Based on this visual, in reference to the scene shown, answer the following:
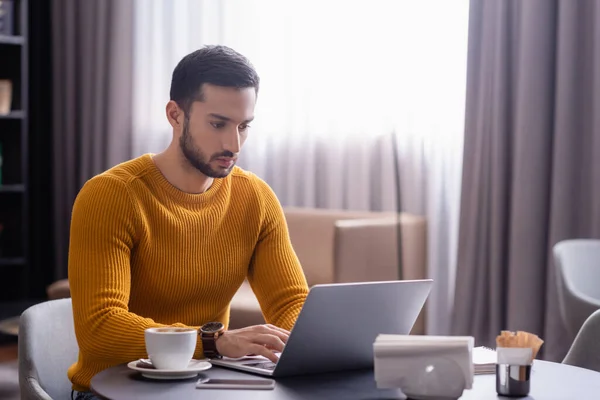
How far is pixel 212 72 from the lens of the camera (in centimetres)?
167

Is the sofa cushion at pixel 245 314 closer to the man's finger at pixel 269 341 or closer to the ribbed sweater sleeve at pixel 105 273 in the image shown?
the ribbed sweater sleeve at pixel 105 273

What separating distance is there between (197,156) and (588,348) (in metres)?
0.84

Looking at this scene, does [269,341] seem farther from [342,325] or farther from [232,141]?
[232,141]

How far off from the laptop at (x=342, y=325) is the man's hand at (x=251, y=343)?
0.01 m

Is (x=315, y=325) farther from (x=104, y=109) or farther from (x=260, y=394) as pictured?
(x=104, y=109)

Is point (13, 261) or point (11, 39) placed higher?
point (11, 39)

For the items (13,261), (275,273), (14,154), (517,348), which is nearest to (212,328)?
(275,273)

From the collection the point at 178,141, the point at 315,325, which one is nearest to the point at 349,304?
the point at 315,325

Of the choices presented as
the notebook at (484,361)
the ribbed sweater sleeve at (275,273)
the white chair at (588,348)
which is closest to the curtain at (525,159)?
the white chair at (588,348)

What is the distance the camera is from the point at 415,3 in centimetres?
370

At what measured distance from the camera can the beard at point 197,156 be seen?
5.50 feet

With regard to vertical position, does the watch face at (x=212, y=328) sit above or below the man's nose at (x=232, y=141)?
below

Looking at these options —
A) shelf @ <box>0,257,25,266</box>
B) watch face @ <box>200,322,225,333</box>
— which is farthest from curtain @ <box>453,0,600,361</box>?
shelf @ <box>0,257,25,266</box>

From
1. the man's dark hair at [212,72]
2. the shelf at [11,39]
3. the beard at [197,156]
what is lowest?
the beard at [197,156]
